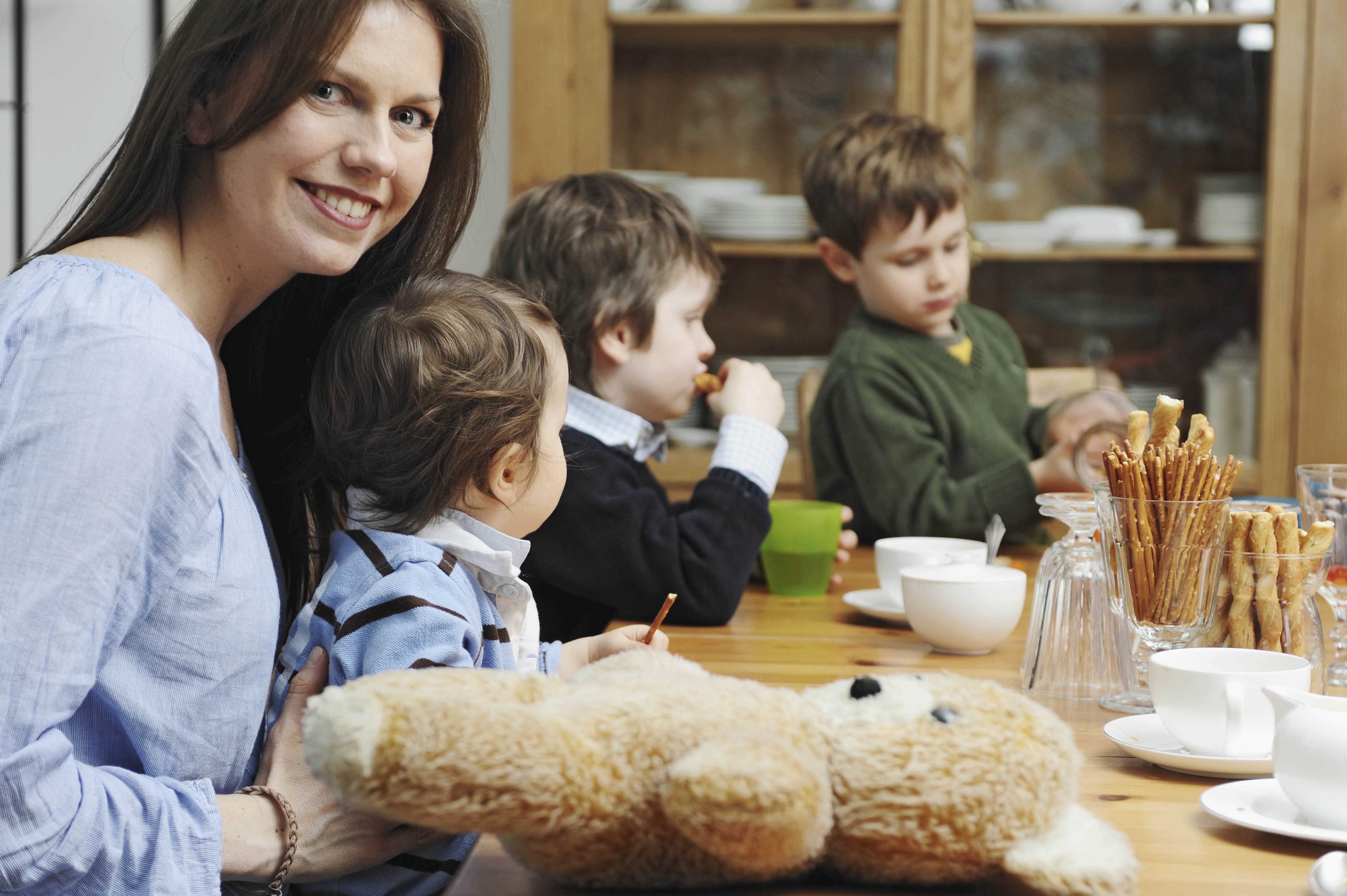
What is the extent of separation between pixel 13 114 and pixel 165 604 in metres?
2.37

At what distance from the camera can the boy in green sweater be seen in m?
1.91

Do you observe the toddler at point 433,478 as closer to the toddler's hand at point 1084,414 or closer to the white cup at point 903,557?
the white cup at point 903,557

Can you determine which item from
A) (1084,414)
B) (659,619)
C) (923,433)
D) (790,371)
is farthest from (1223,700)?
(790,371)

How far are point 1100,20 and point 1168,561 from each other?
223 centimetres

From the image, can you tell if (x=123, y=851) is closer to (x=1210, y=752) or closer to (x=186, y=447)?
(x=186, y=447)

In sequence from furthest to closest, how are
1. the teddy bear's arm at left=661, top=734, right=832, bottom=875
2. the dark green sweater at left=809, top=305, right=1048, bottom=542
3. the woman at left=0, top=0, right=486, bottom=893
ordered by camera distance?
1. the dark green sweater at left=809, top=305, right=1048, bottom=542
2. the woman at left=0, top=0, right=486, bottom=893
3. the teddy bear's arm at left=661, top=734, right=832, bottom=875

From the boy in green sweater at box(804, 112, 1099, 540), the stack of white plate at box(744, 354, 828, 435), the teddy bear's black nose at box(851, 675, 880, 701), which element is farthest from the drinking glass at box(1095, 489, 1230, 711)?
the stack of white plate at box(744, 354, 828, 435)

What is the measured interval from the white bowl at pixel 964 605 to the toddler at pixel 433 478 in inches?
10.2

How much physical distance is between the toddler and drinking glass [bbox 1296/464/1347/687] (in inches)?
22.2

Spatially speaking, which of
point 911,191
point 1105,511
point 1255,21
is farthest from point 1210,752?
point 1255,21

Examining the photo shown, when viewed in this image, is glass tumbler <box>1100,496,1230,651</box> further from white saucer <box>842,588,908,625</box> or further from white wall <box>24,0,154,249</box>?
white wall <box>24,0,154,249</box>

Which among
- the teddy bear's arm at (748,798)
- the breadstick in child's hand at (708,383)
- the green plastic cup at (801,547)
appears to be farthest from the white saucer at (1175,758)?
the breadstick in child's hand at (708,383)

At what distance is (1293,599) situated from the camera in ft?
2.96

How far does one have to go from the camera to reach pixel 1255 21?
2.69 meters
